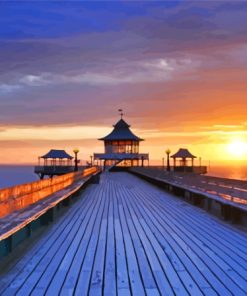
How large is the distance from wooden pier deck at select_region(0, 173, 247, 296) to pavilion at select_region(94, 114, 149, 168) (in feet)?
192

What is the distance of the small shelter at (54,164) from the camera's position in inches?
2712

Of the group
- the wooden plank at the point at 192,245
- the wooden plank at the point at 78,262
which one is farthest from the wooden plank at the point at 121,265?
the wooden plank at the point at 192,245

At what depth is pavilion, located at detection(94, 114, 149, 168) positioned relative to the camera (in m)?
71.5

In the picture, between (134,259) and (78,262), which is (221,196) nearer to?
(134,259)

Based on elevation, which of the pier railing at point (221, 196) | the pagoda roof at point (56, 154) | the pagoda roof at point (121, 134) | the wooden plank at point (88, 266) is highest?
the pagoda roof at point (121, 134)

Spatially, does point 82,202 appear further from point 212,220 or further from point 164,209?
point 212,220

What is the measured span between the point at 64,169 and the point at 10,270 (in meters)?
61.5

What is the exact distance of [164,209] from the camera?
15.6 metres

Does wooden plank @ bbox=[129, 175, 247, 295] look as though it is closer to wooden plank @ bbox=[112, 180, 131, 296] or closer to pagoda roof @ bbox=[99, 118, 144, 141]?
wooden plank @ bbox=[112, 180, 131, 296]

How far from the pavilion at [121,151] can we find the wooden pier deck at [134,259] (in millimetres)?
58410

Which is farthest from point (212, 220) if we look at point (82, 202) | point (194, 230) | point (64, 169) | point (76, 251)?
point (64, 169)

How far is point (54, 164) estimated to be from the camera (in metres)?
77.8

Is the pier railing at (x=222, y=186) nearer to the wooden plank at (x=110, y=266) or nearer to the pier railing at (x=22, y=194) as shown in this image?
the wooden plank at (x=110, y=266)

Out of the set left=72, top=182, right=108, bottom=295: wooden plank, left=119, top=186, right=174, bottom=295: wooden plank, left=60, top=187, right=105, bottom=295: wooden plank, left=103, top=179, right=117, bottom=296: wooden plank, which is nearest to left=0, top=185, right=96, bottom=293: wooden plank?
left=60, top=187, right=105, bottom=295: wooden plank
